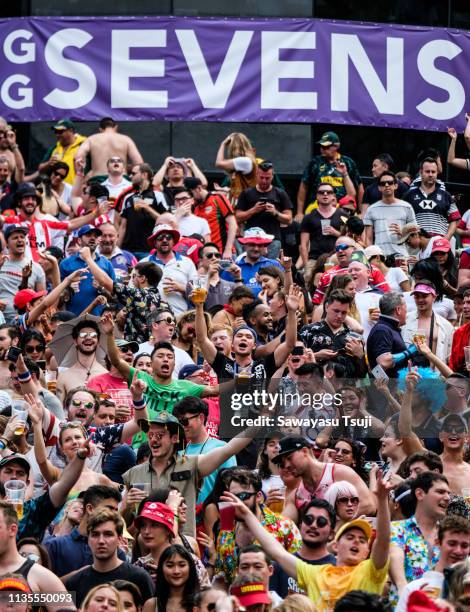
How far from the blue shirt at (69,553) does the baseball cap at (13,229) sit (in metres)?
6.49

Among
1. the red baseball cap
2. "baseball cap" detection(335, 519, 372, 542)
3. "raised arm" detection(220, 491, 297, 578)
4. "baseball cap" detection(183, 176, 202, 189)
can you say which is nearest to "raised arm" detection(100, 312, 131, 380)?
the red baseball cap

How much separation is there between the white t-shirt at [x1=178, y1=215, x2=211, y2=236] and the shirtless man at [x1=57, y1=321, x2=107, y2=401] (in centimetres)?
397

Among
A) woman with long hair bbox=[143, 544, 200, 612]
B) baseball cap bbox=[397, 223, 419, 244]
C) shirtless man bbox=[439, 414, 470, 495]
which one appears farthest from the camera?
baseball cap bbox=[397, 223, 419, 244]

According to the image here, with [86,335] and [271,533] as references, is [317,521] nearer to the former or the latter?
[271,533]

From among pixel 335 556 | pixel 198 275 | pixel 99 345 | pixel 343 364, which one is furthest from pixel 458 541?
pixel 198 275

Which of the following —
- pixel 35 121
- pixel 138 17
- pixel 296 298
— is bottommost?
pixel 296 298

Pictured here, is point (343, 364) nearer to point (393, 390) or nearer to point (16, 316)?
point (393, 390)

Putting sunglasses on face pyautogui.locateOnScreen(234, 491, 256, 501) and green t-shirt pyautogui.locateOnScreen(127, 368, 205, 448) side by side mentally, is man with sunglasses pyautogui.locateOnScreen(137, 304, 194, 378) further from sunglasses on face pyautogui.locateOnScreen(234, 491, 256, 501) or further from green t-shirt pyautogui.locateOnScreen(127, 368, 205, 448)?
sunglasses on face pyautogui.locateOnScreen(234, 491, 256, 501)

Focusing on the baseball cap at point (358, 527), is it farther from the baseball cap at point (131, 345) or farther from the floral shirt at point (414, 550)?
the baseball cap at point (131, 345)

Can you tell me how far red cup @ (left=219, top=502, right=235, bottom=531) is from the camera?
9.66 m

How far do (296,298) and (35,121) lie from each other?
362 inches

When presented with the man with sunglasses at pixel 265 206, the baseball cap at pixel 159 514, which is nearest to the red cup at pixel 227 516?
the baseball cap at pixel 159 514

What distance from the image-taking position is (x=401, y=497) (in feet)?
34.4

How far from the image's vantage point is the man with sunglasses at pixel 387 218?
1809 cm
